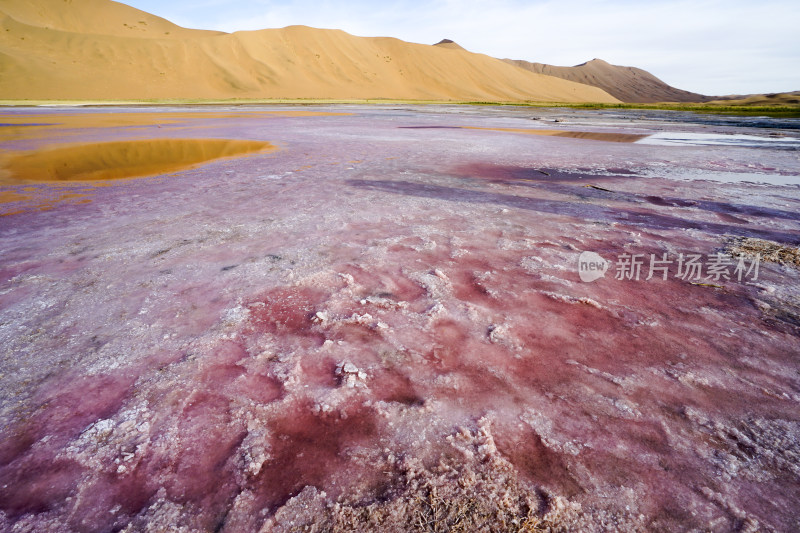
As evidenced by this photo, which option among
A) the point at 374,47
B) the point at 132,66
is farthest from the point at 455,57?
the point at 132,66

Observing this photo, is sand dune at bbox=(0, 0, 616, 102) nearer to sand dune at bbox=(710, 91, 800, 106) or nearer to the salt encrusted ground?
sand dune at bbox=(710, 91, 800, 106)

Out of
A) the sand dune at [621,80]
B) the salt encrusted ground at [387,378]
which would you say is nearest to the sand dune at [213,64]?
the salt encrusted ground at [387,378]

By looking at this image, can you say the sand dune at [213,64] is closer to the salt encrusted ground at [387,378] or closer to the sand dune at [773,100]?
the sand dune at [773,100]

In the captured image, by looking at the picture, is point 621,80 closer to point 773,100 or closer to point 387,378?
point 773,100

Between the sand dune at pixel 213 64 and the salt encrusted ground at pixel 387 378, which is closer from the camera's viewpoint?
the salt encrusted ground at pixel 387 378

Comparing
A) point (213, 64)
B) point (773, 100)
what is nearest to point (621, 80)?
point (773, 100)

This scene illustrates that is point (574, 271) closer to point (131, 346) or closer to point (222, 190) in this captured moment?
point (131, 346)
